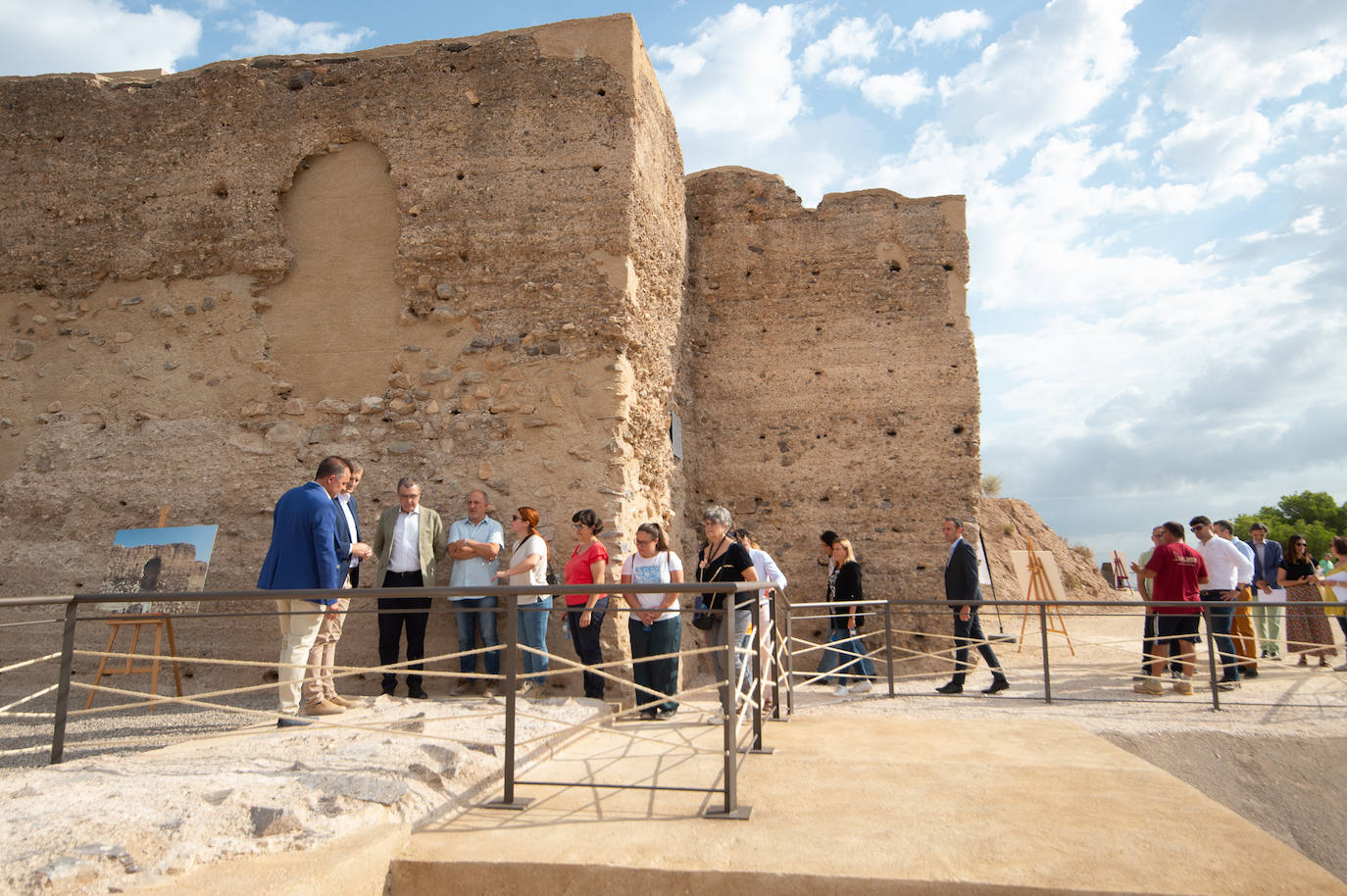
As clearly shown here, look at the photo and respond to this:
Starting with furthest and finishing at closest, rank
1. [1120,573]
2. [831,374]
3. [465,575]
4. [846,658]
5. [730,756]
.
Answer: [1120,573]
[831,374]
[846,658]
[465,575]
[730,756]

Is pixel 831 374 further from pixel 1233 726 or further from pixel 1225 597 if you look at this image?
pixel 1233 726

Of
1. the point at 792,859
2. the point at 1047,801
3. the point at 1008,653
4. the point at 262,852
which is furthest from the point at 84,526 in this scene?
the point at 1008,653

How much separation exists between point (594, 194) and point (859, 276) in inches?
159

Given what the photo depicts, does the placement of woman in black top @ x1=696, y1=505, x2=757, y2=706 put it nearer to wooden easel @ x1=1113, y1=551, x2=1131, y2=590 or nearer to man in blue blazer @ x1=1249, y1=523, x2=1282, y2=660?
man in blue blazer @ x1=1249, y1=523, x2=1282, y2=660

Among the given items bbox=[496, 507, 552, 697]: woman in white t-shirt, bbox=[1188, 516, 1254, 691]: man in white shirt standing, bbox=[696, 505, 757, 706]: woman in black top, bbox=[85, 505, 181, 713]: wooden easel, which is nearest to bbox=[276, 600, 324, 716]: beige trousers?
bbox=[85, 505, 181, 713]: wooden easel

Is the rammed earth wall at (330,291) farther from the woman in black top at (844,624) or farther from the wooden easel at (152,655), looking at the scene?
the woman in black top at (844,624)

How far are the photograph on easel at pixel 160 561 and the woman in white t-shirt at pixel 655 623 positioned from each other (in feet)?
10.9

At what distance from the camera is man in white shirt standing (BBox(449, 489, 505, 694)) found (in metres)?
6.11

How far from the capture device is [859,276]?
9898 millimetres

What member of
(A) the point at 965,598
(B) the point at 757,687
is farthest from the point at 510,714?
(A) the point at 965,598

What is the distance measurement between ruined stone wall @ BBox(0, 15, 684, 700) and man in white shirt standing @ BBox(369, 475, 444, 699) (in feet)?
1.21

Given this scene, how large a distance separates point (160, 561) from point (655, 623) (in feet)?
12.7

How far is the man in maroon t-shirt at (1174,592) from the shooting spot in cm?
671

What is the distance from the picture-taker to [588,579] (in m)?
5.72
